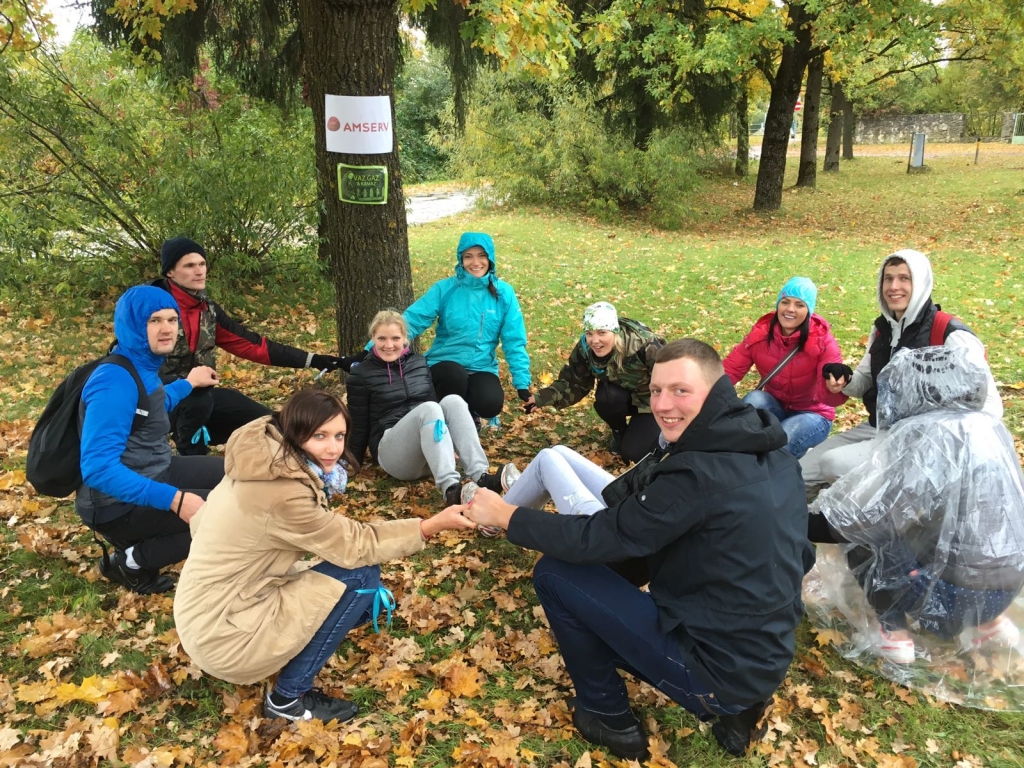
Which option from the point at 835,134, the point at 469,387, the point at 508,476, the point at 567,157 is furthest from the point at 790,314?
the point at 835,134

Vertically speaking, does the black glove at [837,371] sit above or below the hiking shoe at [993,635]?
above

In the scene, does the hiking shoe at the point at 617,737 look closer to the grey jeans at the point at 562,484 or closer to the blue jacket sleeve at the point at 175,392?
the grey jeans at the point at 562,484

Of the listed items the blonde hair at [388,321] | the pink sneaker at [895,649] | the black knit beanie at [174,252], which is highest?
the black knit beanie at [174,252]

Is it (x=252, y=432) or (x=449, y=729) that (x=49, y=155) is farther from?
(x=449, y=729)

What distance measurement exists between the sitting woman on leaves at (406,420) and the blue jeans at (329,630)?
1.38 meters

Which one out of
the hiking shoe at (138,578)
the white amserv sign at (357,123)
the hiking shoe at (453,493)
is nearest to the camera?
the hiking shoe at (138,578)

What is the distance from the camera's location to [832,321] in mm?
8383

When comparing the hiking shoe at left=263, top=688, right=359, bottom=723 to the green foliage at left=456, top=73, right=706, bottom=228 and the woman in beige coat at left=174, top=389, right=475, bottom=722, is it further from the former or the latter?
the green foliage at left=456, top=73, right=706, bottom=228

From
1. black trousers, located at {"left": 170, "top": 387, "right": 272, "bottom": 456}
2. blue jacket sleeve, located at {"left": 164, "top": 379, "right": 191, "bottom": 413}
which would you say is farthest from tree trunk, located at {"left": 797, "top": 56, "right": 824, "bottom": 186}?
blue jacket sleeve, located at {"left": 164, "top": 379, "right": 191, "bottom": 413}

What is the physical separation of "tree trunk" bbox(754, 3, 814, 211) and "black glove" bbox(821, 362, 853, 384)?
13.9m

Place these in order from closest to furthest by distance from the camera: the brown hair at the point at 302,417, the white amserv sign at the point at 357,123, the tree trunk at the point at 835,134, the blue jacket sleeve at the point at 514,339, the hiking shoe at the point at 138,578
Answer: the brown hair at the point at 302,417, the hiking shoe at the point at 138,578, the white amserv sign at the point at 357,123, the blue jacket sleeve at the point at 514,339, the tree trunk at the point at 835,134

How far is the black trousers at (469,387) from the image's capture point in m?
4.98

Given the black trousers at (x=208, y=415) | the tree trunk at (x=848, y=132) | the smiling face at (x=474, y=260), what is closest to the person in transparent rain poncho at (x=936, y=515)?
the smiling face at (x=474, y=260)

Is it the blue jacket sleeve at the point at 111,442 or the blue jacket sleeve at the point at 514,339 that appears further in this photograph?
the blue jacket sleeve at the point at 514,339
